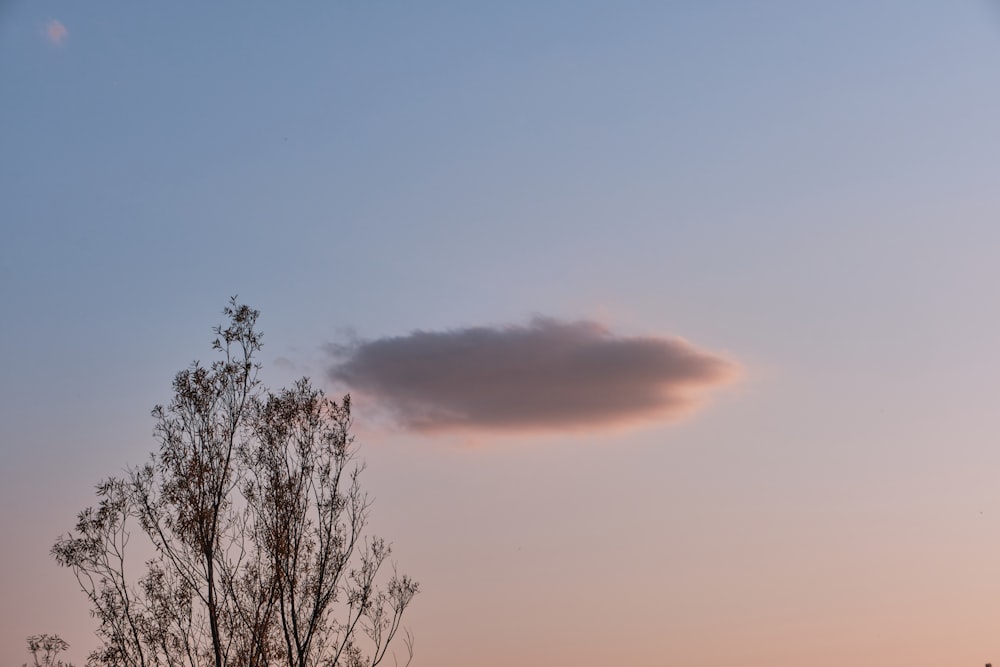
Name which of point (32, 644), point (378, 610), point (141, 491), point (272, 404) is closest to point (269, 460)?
point (272, 404)

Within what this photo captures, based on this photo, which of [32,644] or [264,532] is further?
[32,644]

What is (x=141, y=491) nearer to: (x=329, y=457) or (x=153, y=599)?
(x=153, y=599)

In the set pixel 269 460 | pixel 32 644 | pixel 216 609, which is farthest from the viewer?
pixel 32 644

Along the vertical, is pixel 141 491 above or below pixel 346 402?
below

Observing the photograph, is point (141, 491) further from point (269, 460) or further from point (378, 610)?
point (378, 610)

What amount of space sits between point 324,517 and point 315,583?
6.38ft

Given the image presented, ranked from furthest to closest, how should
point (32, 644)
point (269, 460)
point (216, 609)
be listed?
point (32, 644)
point (269, 460)
point (216, 609)

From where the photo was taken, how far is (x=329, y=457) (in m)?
31.3

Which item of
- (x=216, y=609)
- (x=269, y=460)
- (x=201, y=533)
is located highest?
(x=269, y=460)

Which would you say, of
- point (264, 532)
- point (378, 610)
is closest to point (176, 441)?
point (264, 532)

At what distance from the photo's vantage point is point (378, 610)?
102 ft

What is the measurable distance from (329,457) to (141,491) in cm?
554

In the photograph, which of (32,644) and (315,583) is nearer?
(315,583)

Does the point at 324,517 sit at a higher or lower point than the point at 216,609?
higher
